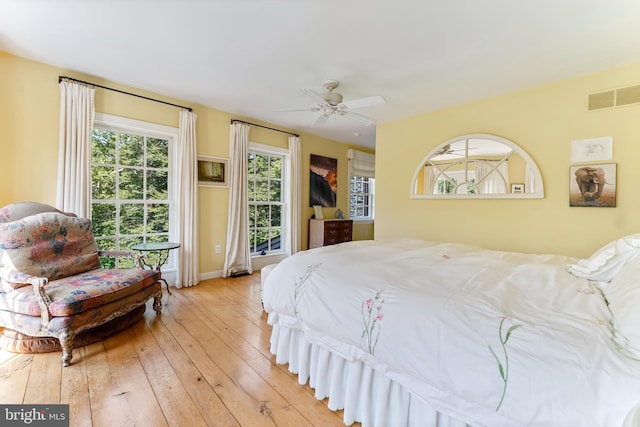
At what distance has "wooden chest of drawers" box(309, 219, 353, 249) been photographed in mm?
5020

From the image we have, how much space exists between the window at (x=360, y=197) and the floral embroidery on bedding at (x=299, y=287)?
4417mm

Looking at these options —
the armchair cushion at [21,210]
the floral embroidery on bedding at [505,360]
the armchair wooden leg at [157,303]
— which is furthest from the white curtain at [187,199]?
the floral embroidery on bedding at [505,360]

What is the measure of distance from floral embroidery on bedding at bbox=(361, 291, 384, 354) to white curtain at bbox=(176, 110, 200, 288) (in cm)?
298

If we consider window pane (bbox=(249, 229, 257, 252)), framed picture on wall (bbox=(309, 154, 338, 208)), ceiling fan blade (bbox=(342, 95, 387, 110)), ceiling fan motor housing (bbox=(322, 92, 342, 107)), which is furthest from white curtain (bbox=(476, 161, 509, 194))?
window pane (bbox=(249, 229, 257, 252))

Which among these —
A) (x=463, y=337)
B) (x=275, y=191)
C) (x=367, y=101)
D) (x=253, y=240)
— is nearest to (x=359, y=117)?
(x=367, y=101)

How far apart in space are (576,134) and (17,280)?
4984 millimetres

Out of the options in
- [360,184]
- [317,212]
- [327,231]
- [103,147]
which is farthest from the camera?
[360,184]

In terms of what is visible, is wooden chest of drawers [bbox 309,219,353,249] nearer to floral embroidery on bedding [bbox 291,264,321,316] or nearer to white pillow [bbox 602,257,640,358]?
floral embroidery on bedding [bbox 291,264,321,316]

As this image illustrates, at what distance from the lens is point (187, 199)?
3580 mm

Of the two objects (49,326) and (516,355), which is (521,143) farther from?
(49,326)

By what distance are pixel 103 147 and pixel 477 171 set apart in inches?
177

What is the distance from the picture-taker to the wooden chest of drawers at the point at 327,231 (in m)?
5.02

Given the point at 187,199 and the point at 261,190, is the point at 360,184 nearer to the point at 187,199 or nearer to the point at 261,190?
the point at 261,190

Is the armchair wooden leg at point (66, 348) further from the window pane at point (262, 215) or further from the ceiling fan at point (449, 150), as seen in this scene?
the ceiling fan at point (449, 150)
